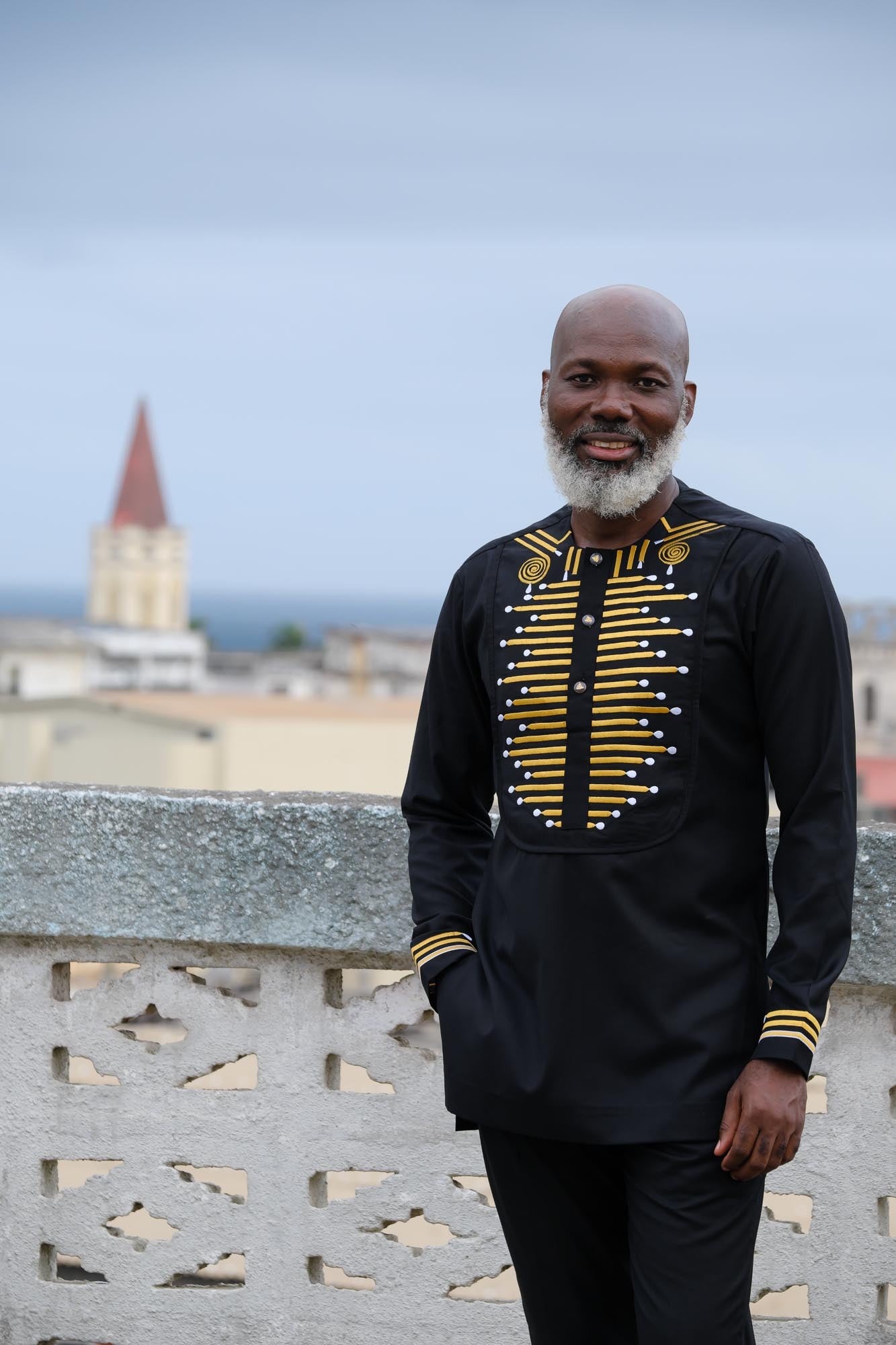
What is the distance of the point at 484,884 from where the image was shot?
7.00 feet

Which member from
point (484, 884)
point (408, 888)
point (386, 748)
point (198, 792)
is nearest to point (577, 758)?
point (484, 884)

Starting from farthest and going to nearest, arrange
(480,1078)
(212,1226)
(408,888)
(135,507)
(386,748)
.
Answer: (135,507)
(386,748)
(212,1226)
(408,888)
(480,1078)

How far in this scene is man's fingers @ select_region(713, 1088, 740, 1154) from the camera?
1875 millimetres

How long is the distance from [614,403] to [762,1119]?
36.6 inches

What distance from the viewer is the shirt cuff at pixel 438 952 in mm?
2102

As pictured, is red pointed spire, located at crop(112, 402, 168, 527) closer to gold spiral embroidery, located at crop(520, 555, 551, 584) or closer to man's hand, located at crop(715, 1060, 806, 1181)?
gold spiral embroidery, located at crop(520, 555, 551, 584)

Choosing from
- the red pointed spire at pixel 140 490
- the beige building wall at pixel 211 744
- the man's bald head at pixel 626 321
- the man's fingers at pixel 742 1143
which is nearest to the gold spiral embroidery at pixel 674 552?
the man's bald head at pixel 626 321

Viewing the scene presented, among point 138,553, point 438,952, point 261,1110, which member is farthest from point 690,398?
point 138,553

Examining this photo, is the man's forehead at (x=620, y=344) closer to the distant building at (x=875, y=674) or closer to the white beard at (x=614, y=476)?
the white beard at (x=614, y=476)

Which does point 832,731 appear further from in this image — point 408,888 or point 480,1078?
point 408,888

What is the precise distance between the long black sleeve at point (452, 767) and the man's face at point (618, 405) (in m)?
0.30

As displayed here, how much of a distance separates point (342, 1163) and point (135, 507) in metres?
82.1

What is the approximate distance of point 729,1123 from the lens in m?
1.88

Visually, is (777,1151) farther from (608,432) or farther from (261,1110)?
(261,1110)
